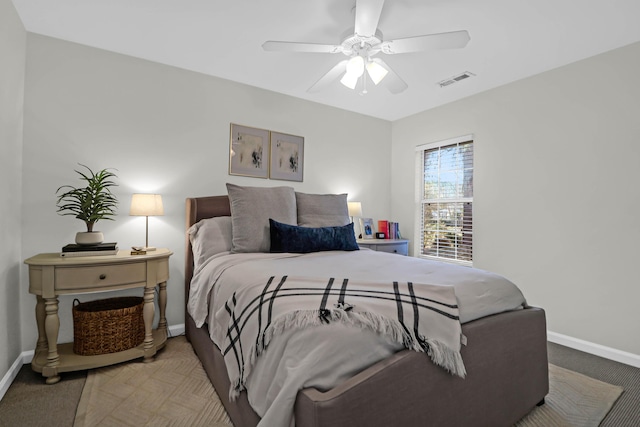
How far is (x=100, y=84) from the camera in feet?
8.36

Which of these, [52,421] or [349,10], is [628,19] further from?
[52,421]

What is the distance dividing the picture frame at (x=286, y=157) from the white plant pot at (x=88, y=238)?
5.42 feet

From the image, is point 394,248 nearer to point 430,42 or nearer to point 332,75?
→ point 332,75

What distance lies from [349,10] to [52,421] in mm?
2826

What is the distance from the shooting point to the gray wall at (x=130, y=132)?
2334mm

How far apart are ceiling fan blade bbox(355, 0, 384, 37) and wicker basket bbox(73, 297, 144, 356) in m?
2.38

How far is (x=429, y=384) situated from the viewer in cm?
116

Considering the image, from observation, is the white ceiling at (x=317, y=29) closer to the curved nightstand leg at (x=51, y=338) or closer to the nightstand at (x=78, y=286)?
the nightstand at (x=78, y=286)

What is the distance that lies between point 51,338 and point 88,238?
2.11ft

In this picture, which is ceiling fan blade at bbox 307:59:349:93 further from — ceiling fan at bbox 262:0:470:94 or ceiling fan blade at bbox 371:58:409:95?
ceiling fan blade at bbox 371:58:409:95

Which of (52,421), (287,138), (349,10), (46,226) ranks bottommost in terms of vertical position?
(52,421)

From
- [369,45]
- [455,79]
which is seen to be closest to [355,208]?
[455,79]

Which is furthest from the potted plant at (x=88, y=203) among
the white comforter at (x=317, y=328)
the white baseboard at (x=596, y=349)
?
the white baseboard at (x=596, y=349)

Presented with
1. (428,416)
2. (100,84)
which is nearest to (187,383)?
(428,416)
